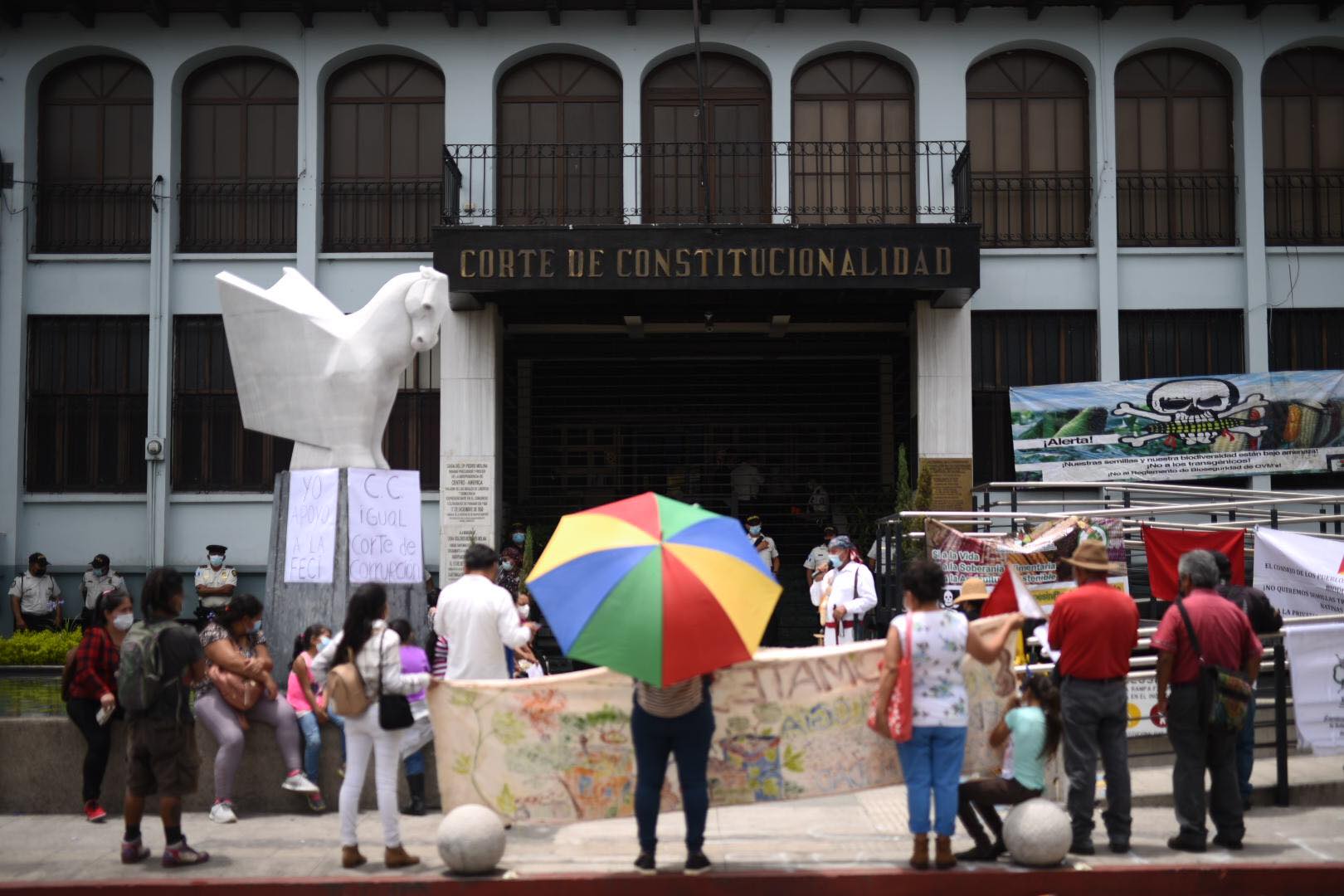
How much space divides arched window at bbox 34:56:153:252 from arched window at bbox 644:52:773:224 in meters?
7.57

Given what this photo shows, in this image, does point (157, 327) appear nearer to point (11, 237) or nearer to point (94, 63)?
point (11, 237)

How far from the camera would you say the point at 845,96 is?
70.0ft

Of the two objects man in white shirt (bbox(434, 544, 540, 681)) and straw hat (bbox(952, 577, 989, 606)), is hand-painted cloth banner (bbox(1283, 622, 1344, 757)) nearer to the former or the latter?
straw hat (bbox(952, 577, 989, 606))

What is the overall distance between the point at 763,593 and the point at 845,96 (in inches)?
609

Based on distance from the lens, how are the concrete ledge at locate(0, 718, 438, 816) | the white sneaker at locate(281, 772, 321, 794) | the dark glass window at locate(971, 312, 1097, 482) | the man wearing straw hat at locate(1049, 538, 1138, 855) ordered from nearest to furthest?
the man wearing straw hat at locate(1049, 538, 1138, 855) < the white sneaker at locate(281, 772, 321, 794) < the concrete ledge at locate(0, 718, 438, 816) < the dark glass window at locate(971, 312, 1097, 482)

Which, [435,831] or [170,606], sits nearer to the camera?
[170,606]

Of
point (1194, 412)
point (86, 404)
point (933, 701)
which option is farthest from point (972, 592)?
point (86, 404)

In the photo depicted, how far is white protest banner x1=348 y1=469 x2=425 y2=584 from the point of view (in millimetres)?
11836

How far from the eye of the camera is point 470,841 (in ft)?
24.8

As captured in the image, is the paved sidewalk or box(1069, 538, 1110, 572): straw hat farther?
box(1069, 538, 1110, 572): straw hat

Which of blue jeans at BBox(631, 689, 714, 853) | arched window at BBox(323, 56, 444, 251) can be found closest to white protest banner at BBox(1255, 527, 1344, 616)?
blue jeans at BBox(631, 689, 714, 853)

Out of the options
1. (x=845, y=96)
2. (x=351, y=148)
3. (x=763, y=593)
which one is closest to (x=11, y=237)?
(x=351, y=148)

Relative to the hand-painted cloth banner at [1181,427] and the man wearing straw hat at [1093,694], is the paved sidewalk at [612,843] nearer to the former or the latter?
the man wearing straw hat at [1093,694]

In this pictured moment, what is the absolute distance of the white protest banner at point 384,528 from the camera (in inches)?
466
